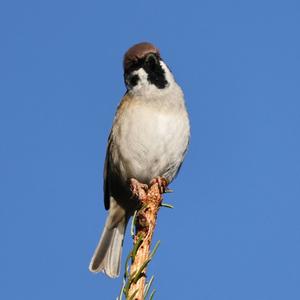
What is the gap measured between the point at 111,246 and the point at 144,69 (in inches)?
68.6

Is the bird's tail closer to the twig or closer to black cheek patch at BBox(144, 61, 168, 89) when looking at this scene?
black cheek patch at BBox(144, 61, 168, 89)

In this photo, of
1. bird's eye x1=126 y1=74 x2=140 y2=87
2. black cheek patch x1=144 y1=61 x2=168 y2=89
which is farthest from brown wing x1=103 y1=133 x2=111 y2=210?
black cheek patch x1=144 y1=61 x2=168 y2=89

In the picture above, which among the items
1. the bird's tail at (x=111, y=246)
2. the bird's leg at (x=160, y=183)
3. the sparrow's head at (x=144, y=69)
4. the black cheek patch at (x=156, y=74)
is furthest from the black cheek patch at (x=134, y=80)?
the bird's leg at (x=160, y=183)

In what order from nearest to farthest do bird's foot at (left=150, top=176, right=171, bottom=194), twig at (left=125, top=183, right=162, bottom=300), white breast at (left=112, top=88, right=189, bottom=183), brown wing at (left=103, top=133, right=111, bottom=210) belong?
1. twig at (left=125, top=183, right=162, bottom=300)
2. bird's foot at (left=150, top=176, right=171, bottom=194)
3. white breast at (left=112, top=88, right=189, bottom=183)
4. brown wing at (left=103, top=133, right=111, bottom=210)

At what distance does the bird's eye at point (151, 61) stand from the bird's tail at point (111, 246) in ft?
5.03

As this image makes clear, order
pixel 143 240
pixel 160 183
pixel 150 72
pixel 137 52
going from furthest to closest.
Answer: pixel 150 72 < pixel 137 52 < pixel 160 183 < pixel 143 240

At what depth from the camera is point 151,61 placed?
5.29 m

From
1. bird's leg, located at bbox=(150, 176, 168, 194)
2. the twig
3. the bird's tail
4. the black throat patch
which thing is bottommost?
the twig

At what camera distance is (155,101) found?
5273 millimetres

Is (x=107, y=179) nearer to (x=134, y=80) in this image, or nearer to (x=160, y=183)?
(x=134, y=80)

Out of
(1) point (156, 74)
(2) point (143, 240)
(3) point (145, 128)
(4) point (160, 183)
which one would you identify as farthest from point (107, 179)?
(2) point (143, 240)

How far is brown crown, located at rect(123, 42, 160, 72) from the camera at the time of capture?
522 centimetres

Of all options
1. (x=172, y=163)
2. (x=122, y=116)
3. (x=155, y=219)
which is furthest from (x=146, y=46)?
(x=155, y=219)

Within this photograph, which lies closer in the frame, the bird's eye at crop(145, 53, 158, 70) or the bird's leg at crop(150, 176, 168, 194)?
the bird's leg at crop(150, 176, 168, 194)
